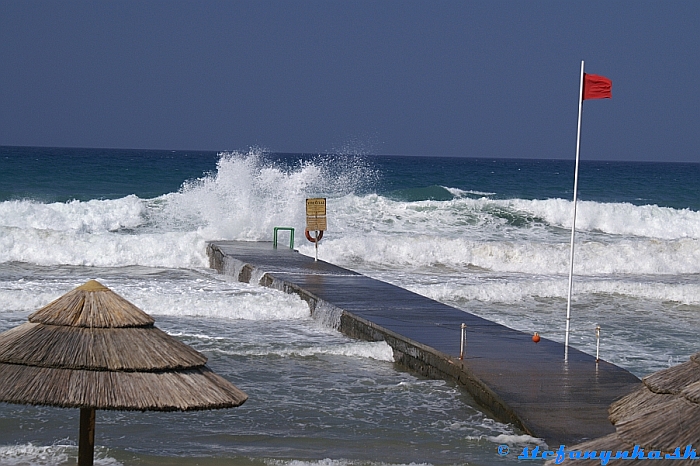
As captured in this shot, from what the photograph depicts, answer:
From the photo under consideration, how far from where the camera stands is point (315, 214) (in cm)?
1658

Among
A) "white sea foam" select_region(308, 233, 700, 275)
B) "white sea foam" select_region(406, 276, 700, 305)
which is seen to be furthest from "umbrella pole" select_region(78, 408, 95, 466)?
"white sea foam" select_region(308, 233, 700, 275)

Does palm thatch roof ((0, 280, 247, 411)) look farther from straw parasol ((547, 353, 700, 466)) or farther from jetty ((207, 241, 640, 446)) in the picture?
jetty ((207, 241, 640, 446))

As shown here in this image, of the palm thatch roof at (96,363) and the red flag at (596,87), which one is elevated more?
the red flag at (596,87)

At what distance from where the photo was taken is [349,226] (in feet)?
93.7

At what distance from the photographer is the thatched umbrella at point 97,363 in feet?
15.8

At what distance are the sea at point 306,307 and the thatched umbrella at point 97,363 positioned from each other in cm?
208

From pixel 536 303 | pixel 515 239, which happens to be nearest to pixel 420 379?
pixel 536 303

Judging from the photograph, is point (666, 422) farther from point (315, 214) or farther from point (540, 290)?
point (540, 290)

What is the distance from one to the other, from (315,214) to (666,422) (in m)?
12.8

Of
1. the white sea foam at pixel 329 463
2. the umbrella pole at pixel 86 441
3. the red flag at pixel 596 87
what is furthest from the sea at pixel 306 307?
the red flag at pixel 596 87

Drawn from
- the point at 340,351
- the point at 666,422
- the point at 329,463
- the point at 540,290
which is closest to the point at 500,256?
the point at 540,290

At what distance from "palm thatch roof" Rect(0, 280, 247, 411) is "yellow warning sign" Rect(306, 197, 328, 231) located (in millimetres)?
11457

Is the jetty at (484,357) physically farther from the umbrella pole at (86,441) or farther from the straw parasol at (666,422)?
the umbrella pole at (86,441)

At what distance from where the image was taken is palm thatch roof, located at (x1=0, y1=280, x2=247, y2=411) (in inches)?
189
